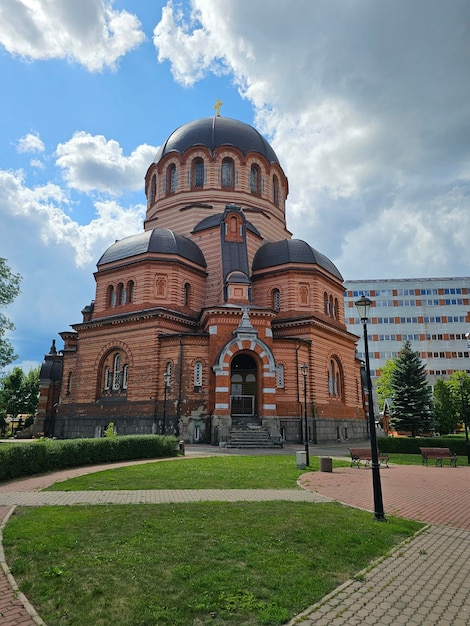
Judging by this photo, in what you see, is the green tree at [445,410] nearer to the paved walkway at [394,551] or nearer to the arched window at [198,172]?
the arched window at [198,172]

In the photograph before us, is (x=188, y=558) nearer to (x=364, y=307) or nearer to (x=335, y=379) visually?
(x=364, y=307)

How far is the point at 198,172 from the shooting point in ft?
138

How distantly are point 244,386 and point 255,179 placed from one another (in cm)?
2176

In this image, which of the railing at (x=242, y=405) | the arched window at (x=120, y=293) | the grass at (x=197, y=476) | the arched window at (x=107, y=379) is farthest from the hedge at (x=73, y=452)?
the arched window at (x=120, y=293)

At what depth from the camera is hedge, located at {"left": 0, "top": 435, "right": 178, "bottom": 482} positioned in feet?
47.1

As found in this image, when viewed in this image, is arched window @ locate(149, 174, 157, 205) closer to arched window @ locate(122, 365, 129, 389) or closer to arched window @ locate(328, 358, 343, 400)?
arched window @ locate(122, 365, 129, 389)

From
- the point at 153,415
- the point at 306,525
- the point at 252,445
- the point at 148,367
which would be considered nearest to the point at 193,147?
the point at 148,367

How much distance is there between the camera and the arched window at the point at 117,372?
32.1 meters

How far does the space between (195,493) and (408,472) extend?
950cm

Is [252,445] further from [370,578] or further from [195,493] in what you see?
[370,578]

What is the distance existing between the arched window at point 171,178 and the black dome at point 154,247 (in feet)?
26.8

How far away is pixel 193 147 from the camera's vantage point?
41562 mm

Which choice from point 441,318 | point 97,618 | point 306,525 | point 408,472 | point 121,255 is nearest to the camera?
point 97,618

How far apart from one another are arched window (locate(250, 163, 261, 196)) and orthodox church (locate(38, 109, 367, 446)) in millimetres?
136
